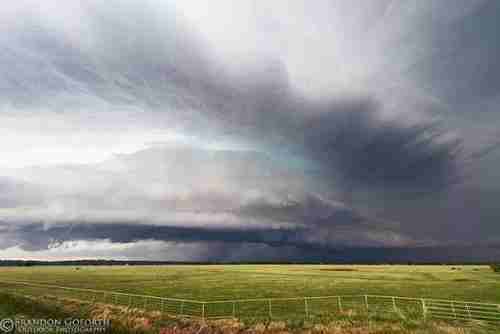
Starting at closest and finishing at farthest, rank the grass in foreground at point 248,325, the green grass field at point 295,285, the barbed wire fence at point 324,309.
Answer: the grass in foreground at point 248,325 < the barbed wire fence at point 324,309 < the green grass field at point 295,285

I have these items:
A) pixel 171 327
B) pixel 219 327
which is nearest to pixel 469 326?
pixel 219 327

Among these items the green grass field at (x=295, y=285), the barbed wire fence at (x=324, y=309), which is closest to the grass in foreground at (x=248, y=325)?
the barbed wire fence at (x=324, y=309)

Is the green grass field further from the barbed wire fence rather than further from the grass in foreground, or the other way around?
the grass in foreground

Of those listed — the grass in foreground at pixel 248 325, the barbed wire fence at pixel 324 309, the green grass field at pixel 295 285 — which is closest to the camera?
the grass in foreground at pixel 248 325

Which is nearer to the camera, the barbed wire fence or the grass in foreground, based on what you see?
the grass in foreground

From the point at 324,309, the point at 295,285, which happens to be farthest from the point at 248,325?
the point at 295,285

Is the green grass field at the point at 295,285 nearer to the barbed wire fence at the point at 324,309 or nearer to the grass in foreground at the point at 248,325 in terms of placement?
the barbed wire fence at the point at 324,309

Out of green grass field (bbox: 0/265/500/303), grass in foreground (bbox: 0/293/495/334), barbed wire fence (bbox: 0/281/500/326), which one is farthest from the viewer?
green grass field (bbox: 0/265/500/303)

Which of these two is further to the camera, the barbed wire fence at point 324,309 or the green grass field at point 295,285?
the green grass field at point 295,285

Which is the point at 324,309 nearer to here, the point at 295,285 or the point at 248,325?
the point at 248,325

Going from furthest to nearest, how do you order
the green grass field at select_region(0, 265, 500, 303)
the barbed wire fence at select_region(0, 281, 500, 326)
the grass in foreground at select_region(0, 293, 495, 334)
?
the green grass field at select_region(0, 265, 500, 303)
the barbed wire fence at select_region(0, 281, 500, 326)
the grass in foreground at select_region(0, 293, 495, 334)

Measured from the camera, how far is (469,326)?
31.5m

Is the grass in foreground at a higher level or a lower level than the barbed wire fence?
higher

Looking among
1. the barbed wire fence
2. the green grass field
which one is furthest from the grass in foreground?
the green grass field
